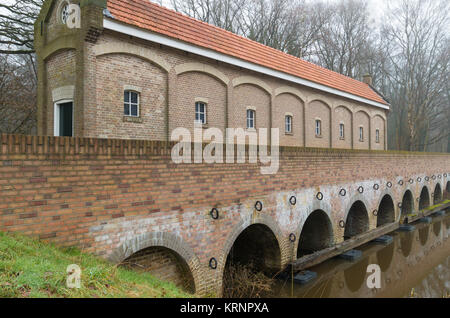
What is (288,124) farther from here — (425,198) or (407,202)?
(425,198)

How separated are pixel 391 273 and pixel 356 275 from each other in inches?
62.7

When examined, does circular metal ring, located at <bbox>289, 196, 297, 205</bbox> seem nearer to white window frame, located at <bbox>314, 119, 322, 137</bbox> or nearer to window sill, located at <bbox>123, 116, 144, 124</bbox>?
window sill, located at <bbox>123, 116, 144, 124</bbox>

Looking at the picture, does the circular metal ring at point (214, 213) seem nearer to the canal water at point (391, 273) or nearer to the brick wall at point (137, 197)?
the brick wall at point (137, 197)

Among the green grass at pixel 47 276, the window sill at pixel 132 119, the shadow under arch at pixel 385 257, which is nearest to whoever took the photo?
the green grass at pixel 47 276

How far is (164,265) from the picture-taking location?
6254 mm

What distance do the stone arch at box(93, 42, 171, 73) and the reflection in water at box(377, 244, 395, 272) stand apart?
10.1 metres

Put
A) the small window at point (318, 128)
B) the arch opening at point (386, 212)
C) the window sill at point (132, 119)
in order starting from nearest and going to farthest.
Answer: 1. the window sill at point (132, 119)
2. the arch opening at point (386, 212)
3. the small window at point (318, 128)

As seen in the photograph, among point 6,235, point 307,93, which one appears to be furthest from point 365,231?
point 6,235

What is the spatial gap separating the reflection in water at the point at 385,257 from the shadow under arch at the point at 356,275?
0.57 m

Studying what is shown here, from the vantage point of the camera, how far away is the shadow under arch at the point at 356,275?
32.7 feet

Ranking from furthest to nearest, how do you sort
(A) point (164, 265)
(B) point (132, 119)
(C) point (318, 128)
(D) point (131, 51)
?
(C) point (318, 128)
(B) point (132, 119)
(D) point (131, 51)
(A) point (164, 265)

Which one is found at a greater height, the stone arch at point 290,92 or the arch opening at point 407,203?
the stone arch at point 290,92

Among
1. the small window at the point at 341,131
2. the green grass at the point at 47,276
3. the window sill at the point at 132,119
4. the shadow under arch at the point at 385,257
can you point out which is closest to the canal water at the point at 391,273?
the shadow under arch at the point at 385,257

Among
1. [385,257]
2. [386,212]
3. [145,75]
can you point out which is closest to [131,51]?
[145,75]
